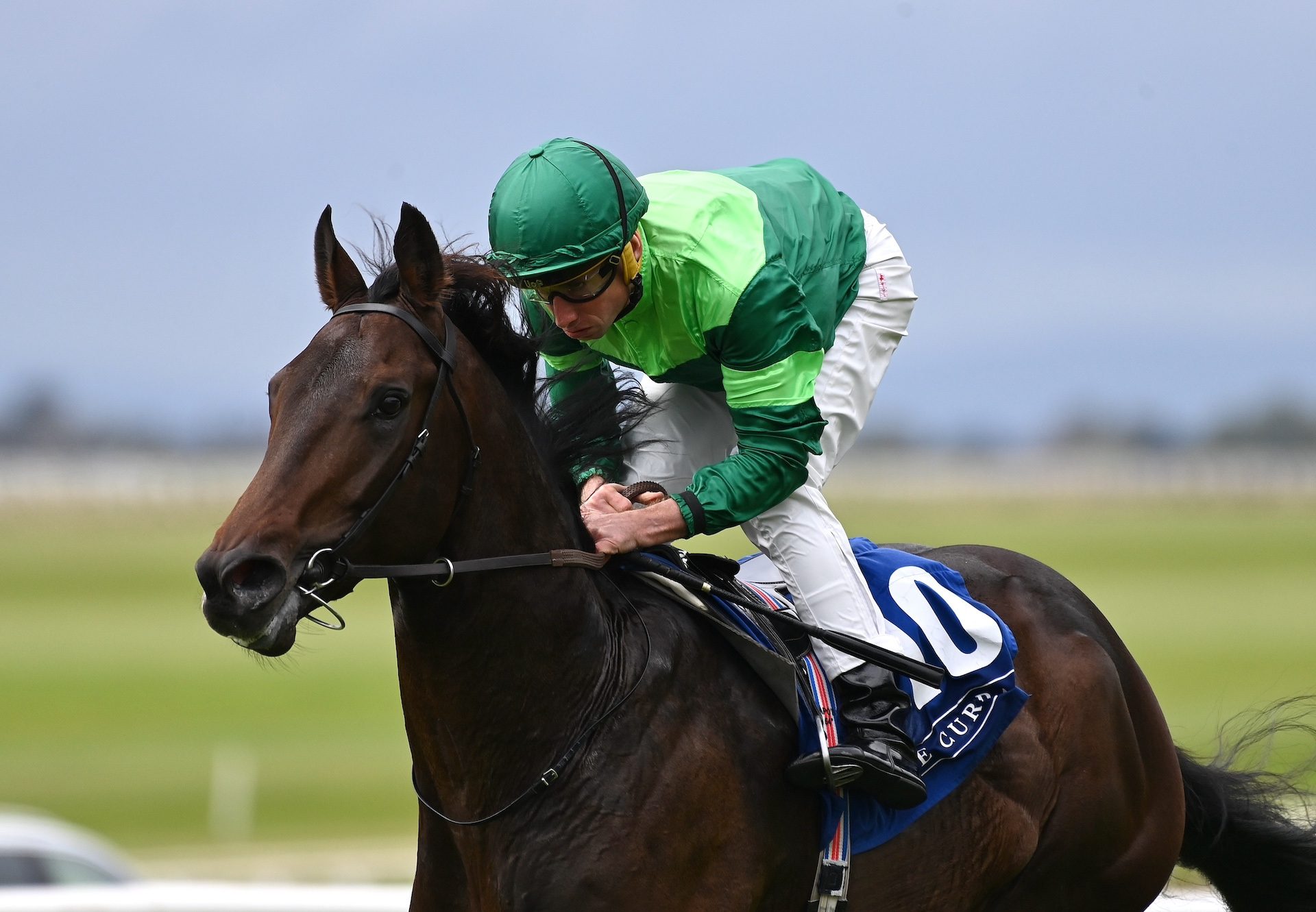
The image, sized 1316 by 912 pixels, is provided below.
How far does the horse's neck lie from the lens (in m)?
2.92

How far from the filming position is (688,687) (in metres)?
3.16

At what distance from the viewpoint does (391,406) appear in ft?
8.98

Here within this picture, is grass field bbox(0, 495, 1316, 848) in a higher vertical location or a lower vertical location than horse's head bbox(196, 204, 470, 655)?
lower

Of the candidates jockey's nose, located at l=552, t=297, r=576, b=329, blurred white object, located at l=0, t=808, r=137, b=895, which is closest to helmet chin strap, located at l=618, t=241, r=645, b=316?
jockey's nose, located at l=552, t=297, r=576, b=329

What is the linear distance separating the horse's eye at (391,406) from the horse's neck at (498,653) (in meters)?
0.20

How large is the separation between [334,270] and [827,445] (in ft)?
4.10

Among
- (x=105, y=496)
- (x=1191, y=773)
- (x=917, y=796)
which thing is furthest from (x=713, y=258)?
(x=105, y=496)

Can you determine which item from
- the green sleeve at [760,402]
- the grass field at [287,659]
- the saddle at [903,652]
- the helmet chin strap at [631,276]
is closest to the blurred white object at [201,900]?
the grass field at [287,659]

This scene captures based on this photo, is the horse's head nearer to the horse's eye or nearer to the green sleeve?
the horse's eye

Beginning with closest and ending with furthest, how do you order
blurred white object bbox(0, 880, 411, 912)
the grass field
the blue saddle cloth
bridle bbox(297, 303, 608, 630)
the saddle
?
bridle bbox(297, 303, 608, 630) → the saddle → the blue saddle cloth → blurred white object bbox(0, 880, 411, 912) → the grass field

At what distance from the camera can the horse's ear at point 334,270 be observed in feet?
9.70

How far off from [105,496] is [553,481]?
2888 inches

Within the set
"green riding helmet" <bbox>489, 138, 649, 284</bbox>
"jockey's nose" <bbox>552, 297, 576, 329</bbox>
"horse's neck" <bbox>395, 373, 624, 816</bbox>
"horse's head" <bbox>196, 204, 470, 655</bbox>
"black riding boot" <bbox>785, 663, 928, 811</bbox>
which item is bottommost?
"black riding boot" <bbox>785, 663, 928, 811</bbox>

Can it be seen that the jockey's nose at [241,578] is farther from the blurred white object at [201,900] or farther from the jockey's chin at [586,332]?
the blurred white object at [201,900]
